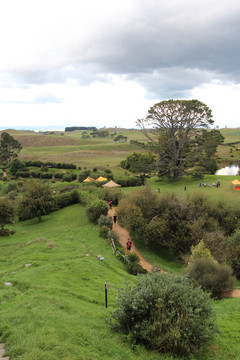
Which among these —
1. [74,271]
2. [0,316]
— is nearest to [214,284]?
[74,271]

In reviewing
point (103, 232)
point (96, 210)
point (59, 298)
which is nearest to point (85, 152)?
point (96, 210)

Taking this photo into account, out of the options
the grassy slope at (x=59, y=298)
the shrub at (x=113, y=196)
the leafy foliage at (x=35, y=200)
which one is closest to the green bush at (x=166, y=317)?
the grassy slope at (x=59, y=298)

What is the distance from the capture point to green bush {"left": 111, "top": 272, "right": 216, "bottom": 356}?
641 cm

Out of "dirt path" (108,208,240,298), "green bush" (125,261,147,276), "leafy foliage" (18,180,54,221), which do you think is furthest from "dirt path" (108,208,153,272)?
"leafy foliage" (18,180,54,221)

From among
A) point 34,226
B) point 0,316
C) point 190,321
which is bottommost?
point 34,226

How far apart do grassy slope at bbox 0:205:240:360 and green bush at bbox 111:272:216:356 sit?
0.39 metres

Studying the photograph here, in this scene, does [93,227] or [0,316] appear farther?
[93,227]

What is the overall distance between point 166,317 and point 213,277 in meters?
7.63

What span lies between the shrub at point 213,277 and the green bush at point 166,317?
625 cm

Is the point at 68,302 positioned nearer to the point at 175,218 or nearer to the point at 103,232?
the point at 103,232

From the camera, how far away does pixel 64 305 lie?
29.2 feet

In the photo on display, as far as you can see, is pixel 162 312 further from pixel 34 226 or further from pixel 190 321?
pixel 34 226

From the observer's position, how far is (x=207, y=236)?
2016 centimetres

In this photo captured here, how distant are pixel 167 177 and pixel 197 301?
38.1 m
